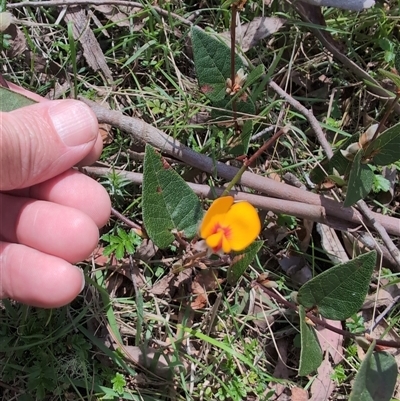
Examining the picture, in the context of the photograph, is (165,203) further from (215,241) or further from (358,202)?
(358,202)

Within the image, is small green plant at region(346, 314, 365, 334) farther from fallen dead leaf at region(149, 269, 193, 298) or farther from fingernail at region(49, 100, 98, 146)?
fingernail at region(49, 100, 98, 146)

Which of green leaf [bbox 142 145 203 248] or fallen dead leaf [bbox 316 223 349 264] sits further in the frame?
fallen dead leaf [bbox 316 223 349 264]

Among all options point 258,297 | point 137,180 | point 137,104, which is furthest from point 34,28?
point 258,297

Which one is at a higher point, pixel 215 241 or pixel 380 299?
pixel 215 241

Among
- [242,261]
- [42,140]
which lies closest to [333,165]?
[242,261]

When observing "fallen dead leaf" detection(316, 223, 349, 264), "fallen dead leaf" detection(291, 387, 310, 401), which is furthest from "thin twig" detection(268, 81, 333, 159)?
"fallen dead leaf" detection(291, 387, 310, 401)

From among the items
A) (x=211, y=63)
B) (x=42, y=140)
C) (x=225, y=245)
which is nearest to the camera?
(x=225, y=245)
